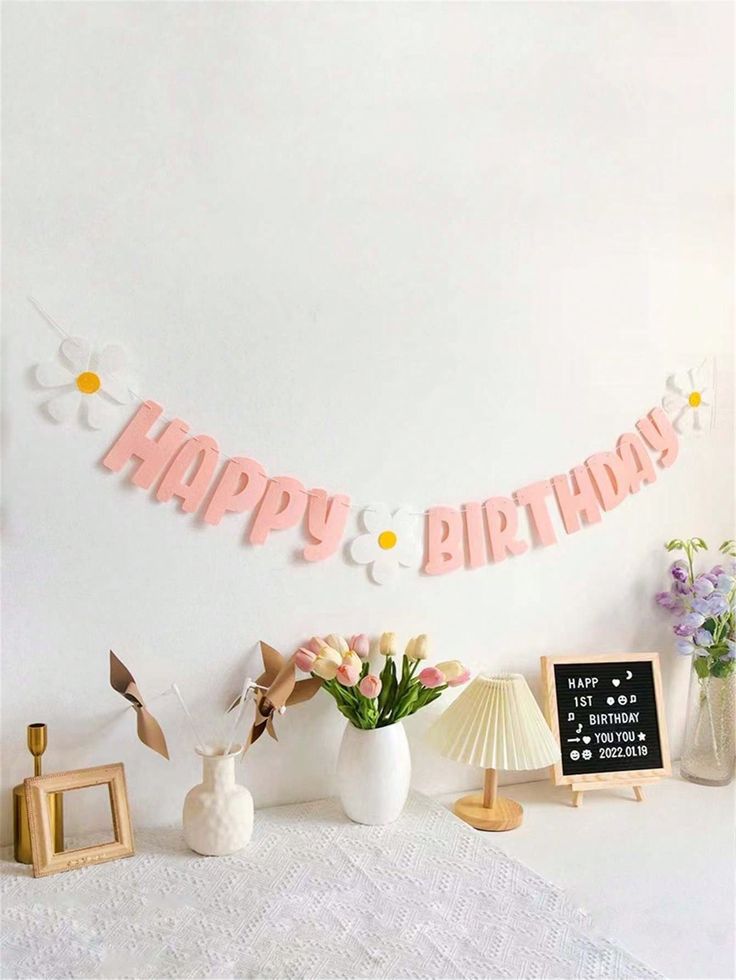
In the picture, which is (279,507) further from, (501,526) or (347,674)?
(501,526)

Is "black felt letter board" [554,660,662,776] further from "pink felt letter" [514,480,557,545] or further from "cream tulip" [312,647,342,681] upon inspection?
"cream tulip" [312,647,342,681]

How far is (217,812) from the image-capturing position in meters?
1.36

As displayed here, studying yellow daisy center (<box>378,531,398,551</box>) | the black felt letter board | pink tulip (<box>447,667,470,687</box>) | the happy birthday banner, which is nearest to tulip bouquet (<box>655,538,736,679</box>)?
the black felt letter board

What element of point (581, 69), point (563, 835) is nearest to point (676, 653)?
point (563, 835)

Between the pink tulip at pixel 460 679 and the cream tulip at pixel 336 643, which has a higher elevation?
the cream tulip at pixel 336 643

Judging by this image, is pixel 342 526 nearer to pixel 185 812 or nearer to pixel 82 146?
pixel 185 812

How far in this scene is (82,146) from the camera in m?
1.41

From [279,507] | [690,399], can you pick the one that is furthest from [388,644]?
[690,399]

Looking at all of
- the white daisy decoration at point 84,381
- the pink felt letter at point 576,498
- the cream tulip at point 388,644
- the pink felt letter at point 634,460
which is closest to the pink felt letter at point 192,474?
the white daisy decoration at point 84,381

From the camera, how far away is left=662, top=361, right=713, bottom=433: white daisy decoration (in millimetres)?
1886

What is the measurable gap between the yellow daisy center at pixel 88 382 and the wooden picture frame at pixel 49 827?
22.0 inches

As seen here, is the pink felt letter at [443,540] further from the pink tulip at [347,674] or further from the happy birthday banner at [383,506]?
the pink tulip at [347,674]

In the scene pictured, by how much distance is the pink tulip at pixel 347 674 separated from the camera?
1.45m

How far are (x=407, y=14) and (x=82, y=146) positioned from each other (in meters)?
0.61
